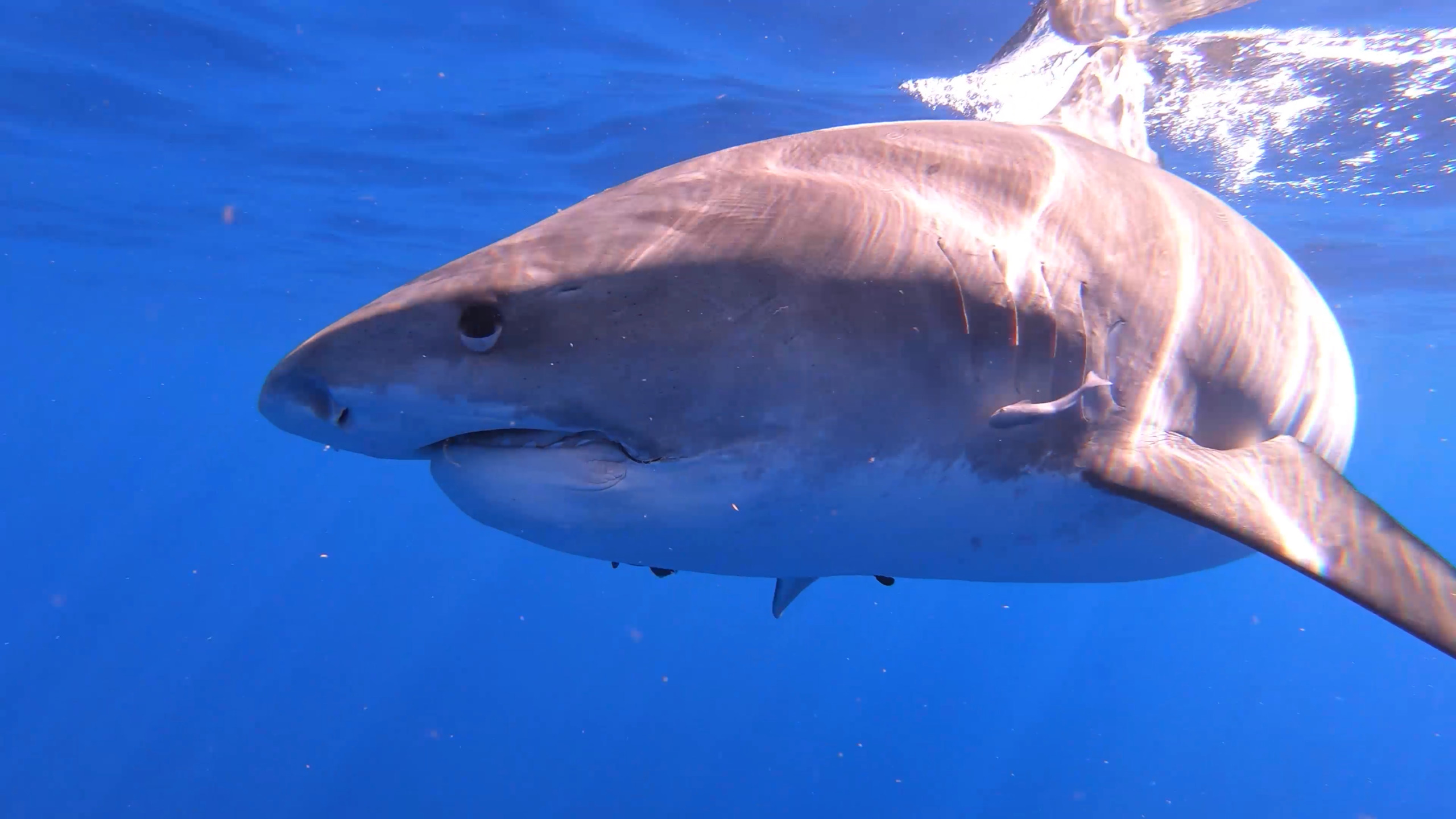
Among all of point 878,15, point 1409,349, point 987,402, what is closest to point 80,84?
point 878,15

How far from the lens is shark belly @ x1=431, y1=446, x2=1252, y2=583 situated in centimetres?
217

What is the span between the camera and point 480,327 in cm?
192

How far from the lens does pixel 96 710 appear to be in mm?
42062

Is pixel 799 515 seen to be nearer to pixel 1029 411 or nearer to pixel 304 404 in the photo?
pixel 1029 411

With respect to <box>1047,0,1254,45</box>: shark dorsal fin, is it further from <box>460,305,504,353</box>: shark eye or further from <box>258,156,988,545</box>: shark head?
<box>460,305,504,353</box>: shark eye

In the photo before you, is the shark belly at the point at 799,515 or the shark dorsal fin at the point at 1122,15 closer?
the shark belly at the point at 799,515

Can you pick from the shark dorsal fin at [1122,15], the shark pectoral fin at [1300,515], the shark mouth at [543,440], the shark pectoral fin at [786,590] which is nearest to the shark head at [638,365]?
the shark mouth at [543,440]

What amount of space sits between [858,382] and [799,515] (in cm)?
44

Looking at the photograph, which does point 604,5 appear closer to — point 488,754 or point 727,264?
point 727,264

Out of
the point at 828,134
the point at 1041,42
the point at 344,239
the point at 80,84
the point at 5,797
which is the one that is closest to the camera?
the point at 828,134

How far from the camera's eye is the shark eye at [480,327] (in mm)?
1904

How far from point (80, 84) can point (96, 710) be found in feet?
135

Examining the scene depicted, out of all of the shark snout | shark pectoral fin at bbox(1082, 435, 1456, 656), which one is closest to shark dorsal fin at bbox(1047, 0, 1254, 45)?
shark pectoral fin at bbox(1082, 435, 1456, 656)

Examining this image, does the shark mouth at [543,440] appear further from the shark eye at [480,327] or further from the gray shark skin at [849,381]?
the shark eye at [480,327]
